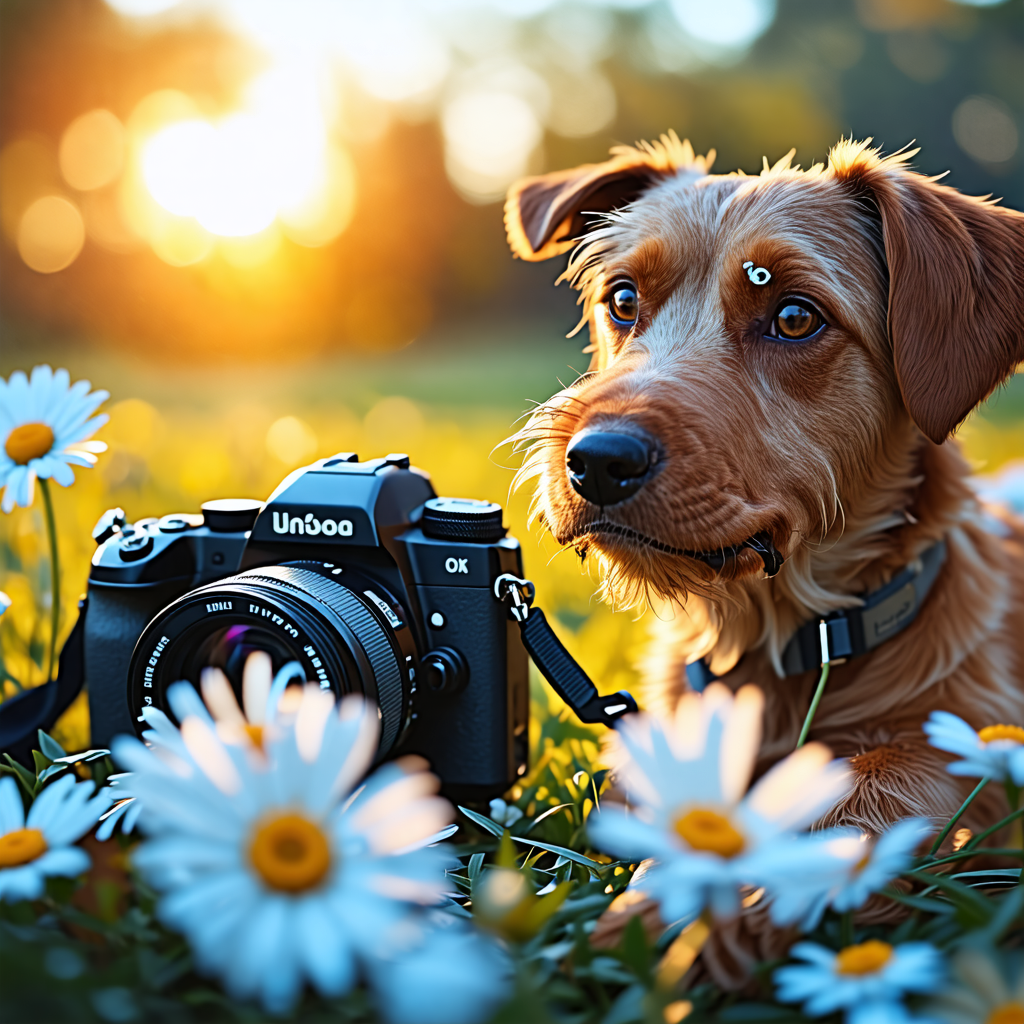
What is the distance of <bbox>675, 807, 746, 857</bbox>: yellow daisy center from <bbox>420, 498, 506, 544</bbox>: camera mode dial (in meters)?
1.23

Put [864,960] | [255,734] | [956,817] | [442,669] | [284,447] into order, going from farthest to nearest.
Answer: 1. [284,447]
2. [442,669]
3. [956,817]
4. [255,734]
5. [864,960]

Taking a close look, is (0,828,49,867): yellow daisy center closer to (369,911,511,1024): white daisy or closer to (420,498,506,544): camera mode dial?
(369,911,511,1024): white daisy

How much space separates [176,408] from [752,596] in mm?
8398

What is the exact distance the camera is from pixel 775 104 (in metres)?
18.8

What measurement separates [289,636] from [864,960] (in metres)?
1.11

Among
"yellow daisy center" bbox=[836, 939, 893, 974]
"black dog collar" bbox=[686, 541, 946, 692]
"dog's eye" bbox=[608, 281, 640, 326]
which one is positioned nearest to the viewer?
"yellow daisy center" bbox=[836, 939, 893, 974]

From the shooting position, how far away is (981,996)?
3.48ft

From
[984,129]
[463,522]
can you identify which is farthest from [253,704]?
[984,129]

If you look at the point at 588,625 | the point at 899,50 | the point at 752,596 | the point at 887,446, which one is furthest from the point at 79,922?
the point at 899,50

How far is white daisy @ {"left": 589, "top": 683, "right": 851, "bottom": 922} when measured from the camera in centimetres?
100

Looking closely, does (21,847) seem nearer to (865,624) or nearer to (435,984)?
(435,984)

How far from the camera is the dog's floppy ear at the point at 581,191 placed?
2.87 metres

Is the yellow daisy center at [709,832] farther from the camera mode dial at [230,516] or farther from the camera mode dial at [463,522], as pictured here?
the camera mode dial at [230,516]

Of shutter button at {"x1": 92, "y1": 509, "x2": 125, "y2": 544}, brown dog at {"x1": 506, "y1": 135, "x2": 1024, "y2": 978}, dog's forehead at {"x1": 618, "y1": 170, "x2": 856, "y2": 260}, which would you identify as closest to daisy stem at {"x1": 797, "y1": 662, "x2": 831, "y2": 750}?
brown dog at {"x1": 506, "y1": 135, "x2": 1024, "y2": 978}
